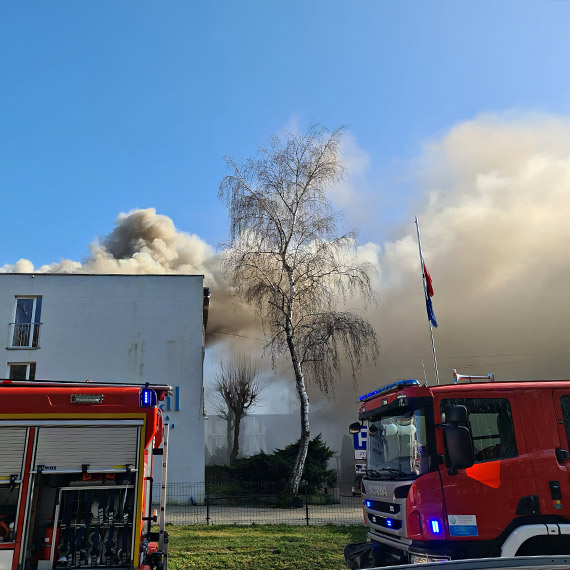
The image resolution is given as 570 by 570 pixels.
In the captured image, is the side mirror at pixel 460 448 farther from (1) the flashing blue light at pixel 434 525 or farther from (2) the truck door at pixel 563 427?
(2) the truck door at pixel 563 427

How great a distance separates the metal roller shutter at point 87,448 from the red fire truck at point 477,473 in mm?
2939

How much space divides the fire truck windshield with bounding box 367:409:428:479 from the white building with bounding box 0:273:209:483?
15.0 m

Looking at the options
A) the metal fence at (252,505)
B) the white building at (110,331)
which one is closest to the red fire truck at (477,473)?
the metal fence at (252,505)

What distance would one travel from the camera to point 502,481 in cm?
534

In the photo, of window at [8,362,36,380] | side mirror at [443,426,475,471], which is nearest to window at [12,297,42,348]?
window at [8,362,36,380]

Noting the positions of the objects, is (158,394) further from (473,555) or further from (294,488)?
(294,488)

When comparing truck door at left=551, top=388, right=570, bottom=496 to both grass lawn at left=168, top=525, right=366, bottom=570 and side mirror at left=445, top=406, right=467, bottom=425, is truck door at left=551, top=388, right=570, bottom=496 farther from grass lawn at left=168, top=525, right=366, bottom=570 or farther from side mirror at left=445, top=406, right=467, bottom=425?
grass lawn at left=168, top=525, right=366, bottom=570

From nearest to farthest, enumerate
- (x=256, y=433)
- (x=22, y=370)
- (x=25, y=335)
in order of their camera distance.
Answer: (x=22, y=370), (x=25, y=335), (x=256, y=433)

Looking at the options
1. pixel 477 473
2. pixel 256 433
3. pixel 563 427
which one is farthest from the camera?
pixel 256 433

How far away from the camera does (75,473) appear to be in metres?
5.64

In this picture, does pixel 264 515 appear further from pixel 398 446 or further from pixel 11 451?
pixel 11 451

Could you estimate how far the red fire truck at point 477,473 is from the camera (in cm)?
523

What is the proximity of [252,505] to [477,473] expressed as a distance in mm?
15494

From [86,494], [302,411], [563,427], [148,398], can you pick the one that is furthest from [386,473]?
[302,411]
